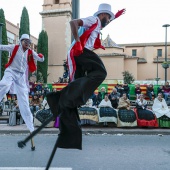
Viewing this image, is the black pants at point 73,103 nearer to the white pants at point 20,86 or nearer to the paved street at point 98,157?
the paved street at point 98,157

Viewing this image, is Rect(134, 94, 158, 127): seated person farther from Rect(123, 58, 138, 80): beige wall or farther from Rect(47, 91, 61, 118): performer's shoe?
Rect(123, 58, 138, 80): beige wall

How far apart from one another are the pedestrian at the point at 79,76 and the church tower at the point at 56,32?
128 ft

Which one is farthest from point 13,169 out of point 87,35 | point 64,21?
point 64,21

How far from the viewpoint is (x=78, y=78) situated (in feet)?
10.6

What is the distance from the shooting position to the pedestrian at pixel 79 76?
123 inches

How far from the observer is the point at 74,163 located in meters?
4.15

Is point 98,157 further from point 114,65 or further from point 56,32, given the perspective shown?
point 114,65

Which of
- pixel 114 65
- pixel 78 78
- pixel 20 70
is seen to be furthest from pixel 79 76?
pixel 114 65

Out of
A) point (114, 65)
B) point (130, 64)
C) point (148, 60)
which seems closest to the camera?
point (114, 65)

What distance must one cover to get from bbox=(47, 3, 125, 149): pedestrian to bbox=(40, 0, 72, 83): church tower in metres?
38.9

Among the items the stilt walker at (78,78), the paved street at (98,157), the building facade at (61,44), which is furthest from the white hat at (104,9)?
the building facade at (61,44)

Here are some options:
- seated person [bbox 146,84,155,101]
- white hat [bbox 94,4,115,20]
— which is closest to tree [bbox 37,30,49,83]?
seated person [bbox 146,84,155,101]

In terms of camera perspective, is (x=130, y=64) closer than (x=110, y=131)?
No

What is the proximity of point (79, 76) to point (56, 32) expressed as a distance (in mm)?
40362
